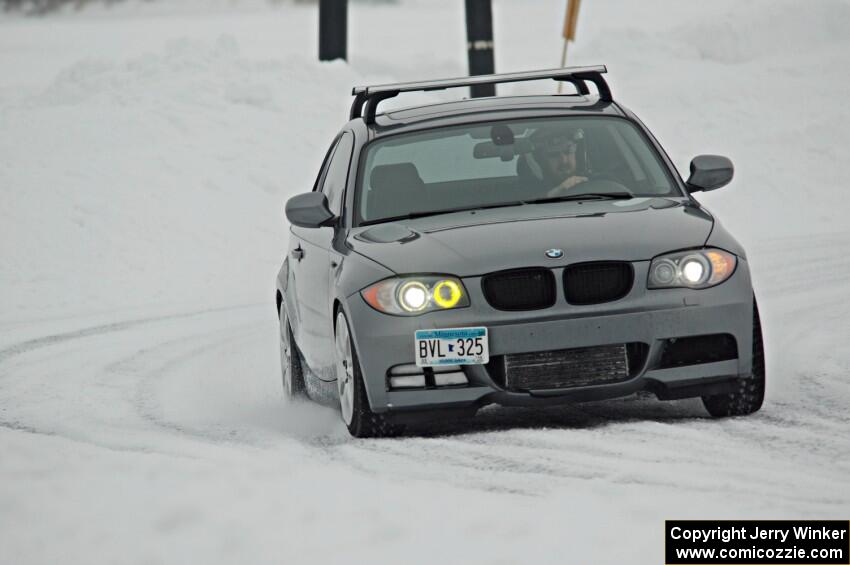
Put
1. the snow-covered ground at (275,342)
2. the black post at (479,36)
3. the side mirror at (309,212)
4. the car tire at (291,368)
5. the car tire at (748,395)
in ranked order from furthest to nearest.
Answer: the black post at (479,36) < the car tire at (291,368) < the side mirror at (309,212) < the car tire at (748,395) < the snow-covered ground at (275,342)

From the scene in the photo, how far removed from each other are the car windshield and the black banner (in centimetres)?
300

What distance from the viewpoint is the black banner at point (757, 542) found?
195 inches

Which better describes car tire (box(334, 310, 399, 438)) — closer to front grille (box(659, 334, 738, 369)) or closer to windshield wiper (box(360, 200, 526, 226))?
windshield wiper (box(360, 200, 526, 226))

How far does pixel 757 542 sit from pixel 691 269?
86.9 inches

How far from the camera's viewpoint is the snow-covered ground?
547cm

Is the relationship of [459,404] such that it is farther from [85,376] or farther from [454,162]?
[85,376]

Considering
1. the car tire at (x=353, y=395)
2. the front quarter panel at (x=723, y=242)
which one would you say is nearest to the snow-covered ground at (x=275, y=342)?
the car tire at (x=353, y=395)

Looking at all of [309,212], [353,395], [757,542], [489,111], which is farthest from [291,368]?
[757,542]

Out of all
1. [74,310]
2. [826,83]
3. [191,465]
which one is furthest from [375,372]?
[826,83]

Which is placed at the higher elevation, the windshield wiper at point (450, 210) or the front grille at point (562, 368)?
the windshield wiper at point (450, 210)

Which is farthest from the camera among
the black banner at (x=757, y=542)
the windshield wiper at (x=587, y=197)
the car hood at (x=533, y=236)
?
the windshield wiper at (x=587, y=197)

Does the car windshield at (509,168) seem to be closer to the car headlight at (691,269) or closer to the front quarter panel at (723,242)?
the front quarter panel at (723,242)

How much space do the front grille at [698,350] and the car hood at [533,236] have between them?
0.38 metres

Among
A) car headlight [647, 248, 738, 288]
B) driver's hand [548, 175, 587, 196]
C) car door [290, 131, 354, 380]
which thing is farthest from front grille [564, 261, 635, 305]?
→ car door [290, 131, 354, 380]
